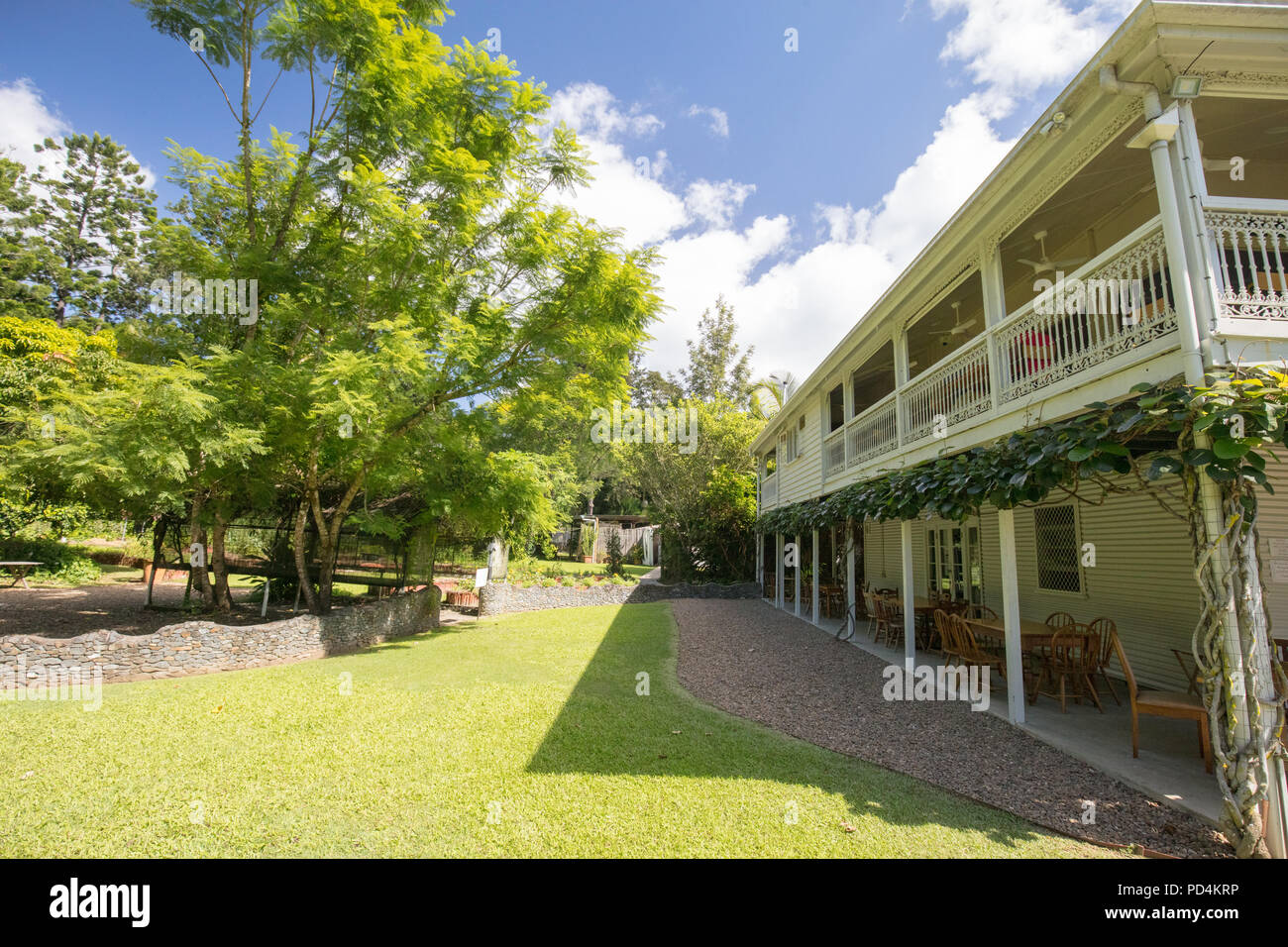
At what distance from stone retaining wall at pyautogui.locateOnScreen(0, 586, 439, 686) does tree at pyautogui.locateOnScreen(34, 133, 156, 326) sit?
32065 mm

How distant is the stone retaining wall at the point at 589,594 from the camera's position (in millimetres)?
14820

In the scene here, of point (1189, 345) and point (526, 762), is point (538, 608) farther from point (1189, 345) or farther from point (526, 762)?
point (1189, 345)

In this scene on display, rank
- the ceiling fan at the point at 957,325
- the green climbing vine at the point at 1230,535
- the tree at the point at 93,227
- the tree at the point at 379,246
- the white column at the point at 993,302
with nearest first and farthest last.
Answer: the green climbing vine at the point at 1230,535 → the white column at the point at 993,302 → the tree at the point at 379,246 → the ceiling fan at the point at 957,325 → the tree at the point at 93,227

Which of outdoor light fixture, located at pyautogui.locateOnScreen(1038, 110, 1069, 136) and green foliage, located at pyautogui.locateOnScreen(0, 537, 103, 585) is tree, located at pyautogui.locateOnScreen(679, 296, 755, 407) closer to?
green foliage, located at pyautogui.locateOnScreen(0, 537, 103, 585)

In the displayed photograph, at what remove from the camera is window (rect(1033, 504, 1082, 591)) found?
8.03 meters

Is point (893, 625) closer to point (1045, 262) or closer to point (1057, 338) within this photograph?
point (1057, 338)

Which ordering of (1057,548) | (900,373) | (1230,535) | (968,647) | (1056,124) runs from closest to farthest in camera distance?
(1230,535) < (1056,124) < (968,647) < (1057,548) < (900,373)

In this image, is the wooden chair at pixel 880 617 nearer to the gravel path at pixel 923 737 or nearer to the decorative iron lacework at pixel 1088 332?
the gravel path at pixel 923 737

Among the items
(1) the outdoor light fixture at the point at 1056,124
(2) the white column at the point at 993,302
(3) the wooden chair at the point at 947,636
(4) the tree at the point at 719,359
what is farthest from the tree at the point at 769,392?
(1) the outdoor light fixture at the point at 1056,124

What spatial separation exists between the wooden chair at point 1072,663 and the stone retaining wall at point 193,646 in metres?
10.9

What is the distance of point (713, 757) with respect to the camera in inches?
185

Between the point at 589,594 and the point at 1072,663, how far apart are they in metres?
12.8

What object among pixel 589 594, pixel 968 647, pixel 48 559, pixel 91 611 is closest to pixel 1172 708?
pixel 968 647

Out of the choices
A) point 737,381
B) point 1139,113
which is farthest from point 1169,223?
point 737,381
